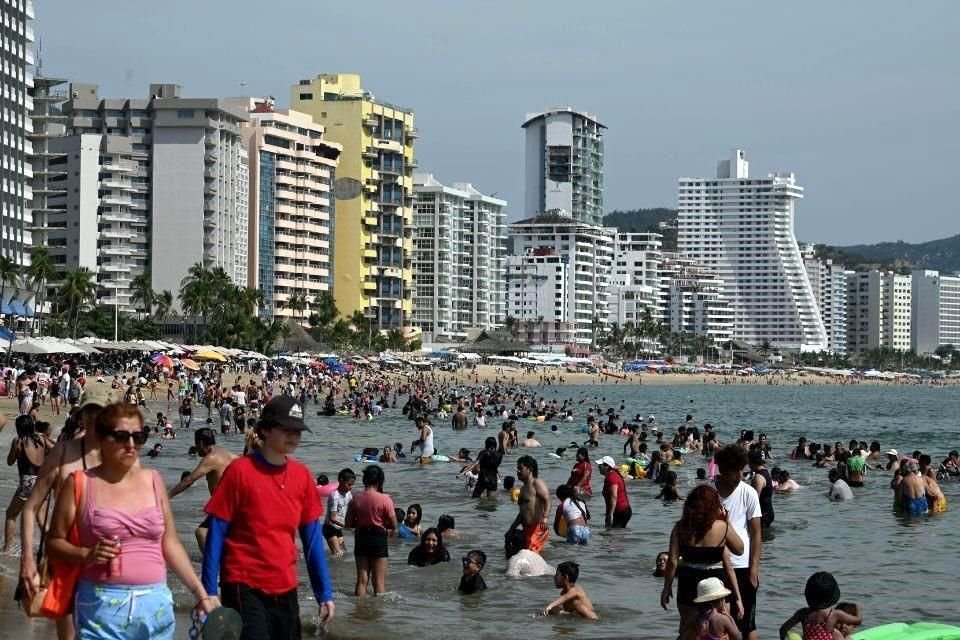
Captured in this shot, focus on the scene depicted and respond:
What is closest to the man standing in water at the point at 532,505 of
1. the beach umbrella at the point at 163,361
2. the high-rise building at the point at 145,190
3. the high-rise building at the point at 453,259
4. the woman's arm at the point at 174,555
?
the woman's arm at the point at 174,555

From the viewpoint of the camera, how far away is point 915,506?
2314 centimetres

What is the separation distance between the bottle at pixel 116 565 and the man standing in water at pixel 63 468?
0.43 metres

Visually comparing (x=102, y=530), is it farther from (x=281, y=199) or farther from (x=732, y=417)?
(x=281, y=199)

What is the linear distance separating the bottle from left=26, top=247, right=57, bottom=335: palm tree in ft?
280

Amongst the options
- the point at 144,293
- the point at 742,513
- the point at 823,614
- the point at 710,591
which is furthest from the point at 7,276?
the point at 710,591

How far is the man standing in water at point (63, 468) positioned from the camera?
6328mm

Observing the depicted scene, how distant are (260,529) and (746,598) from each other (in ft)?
12.4

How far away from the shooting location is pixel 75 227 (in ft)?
385

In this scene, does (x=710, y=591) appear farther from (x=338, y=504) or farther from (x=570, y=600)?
(x=338, y=504)

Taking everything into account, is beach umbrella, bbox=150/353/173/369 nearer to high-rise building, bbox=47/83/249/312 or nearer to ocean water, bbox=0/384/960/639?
ocean water, bbox=0/384/960/639

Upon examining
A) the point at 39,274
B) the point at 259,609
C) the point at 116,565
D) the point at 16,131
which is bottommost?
the point at 259,609

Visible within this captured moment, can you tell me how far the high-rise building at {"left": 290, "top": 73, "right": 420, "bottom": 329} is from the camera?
Answer: 145250mm

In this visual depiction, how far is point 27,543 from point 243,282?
12600 centimetres

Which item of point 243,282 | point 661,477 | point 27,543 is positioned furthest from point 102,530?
point 243,282
